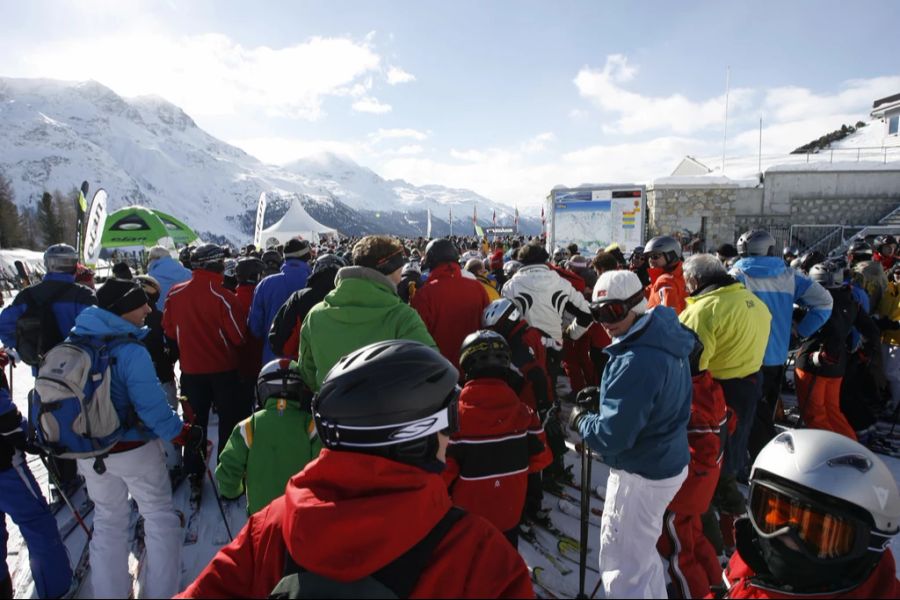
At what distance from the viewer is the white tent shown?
27627 mm

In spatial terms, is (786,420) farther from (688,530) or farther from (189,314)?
(189,314)

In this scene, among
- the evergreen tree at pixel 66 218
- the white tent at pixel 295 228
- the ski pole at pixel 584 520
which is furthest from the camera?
the evergreen tree at pixel 66 218

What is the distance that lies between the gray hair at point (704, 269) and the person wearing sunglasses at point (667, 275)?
2.68 feet

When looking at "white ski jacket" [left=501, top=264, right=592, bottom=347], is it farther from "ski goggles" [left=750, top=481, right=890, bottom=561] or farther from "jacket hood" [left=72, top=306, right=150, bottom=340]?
"jacket hood" [left=72, top=306, right=150, bottom=340]

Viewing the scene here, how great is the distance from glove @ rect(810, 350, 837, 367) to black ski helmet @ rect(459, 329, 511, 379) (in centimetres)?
353

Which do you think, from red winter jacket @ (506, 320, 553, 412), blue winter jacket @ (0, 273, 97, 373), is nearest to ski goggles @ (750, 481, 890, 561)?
red winter jacket @ (506, 320, 553, 412)

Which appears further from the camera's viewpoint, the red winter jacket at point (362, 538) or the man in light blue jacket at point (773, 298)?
the man in light blue jacket at point (773, 298)

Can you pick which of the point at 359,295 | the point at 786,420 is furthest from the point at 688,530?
the point at 786,420

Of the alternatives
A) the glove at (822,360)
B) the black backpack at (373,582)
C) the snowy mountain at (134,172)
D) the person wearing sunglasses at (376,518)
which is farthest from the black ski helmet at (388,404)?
the snowy mountain at (134,172)

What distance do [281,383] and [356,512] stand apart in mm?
1795

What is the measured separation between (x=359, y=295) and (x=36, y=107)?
24073 centimetres

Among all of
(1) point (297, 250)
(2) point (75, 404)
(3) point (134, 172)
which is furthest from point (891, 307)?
(3) point (134, 172)

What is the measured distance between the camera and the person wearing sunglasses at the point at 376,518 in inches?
36.5

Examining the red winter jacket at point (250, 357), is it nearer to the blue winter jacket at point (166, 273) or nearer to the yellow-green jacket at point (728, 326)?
the blue winter jacket at point (166, 273)
